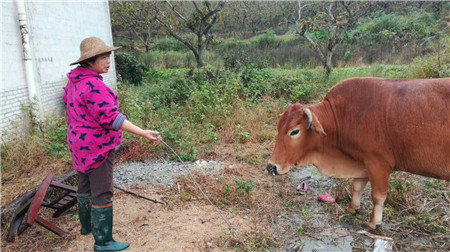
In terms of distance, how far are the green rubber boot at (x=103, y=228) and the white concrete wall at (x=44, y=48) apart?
3760mm

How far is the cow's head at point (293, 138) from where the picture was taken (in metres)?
3.39

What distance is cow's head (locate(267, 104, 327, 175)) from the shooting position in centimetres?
339

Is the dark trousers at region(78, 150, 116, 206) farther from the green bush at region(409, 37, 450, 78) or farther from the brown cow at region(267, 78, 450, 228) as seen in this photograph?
the green bush at region(409, 37, 450, 78)

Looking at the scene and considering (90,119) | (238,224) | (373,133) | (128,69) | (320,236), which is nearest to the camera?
(90,119)

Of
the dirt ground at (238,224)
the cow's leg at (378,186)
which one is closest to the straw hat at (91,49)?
the dirt ground at (238,224)

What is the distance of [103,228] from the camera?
112 inches

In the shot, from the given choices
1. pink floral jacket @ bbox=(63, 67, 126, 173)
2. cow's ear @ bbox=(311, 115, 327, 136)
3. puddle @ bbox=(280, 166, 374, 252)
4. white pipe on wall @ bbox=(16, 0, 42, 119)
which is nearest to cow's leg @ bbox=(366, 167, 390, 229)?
puddle @ bbox=(280, 166, 374, 252)

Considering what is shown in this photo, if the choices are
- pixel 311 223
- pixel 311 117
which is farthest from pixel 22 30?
pixel 311 223

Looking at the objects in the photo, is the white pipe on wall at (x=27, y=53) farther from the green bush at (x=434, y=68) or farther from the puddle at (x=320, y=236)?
the green bush at (x=434, y=68)

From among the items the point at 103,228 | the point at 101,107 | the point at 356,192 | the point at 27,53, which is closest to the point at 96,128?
the point at 101,107

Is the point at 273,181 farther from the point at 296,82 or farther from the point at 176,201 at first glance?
the point at 296,82

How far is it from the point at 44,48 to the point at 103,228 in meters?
5.42

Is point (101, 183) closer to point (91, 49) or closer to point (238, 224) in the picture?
point (91, 49)

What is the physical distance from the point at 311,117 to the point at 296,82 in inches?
239
